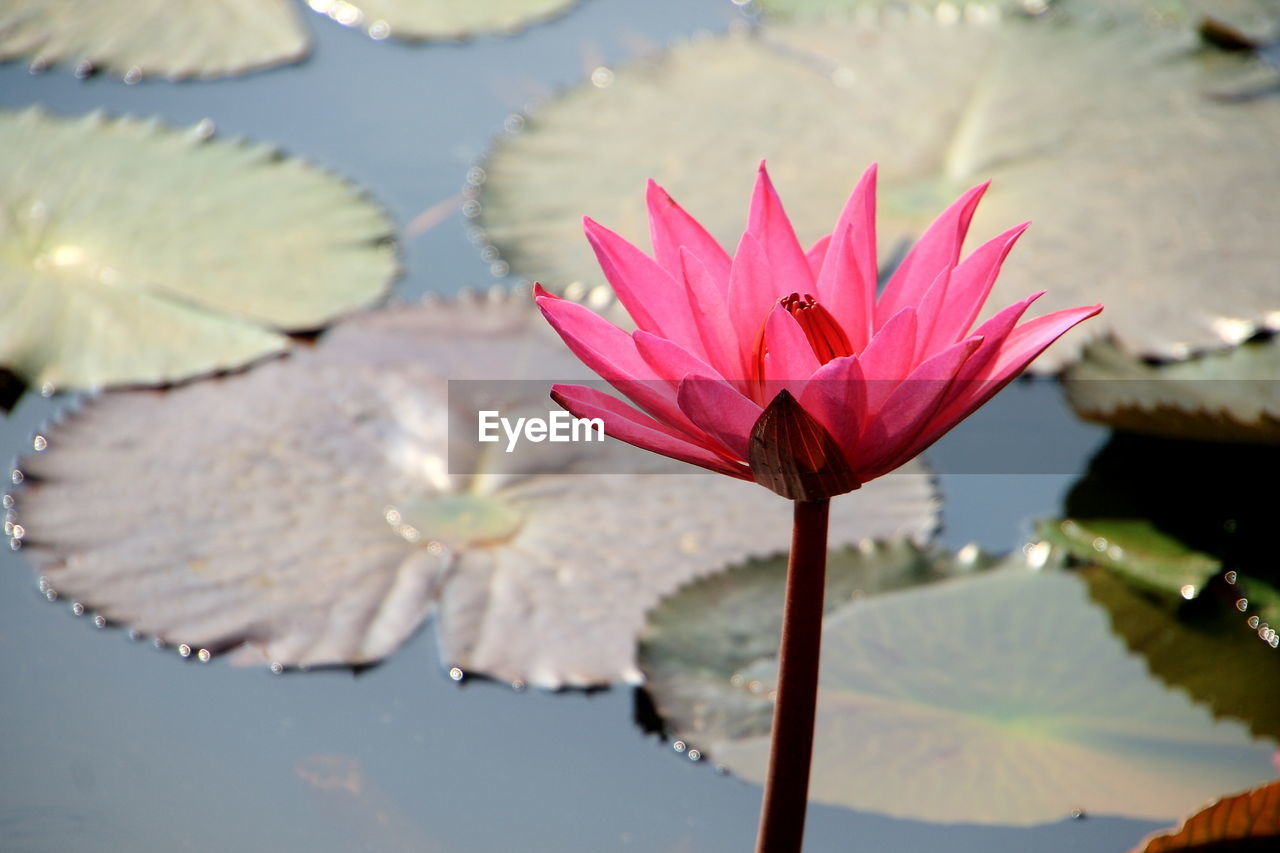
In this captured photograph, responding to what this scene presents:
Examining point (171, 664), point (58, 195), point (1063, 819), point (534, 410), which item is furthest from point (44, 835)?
point (58, 195)

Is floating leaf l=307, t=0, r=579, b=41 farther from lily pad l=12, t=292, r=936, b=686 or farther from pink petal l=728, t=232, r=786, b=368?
pink petal l=728, t=232, r=786, b=368

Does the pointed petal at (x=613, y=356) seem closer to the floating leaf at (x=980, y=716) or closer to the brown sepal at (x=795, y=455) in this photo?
the brown sepal at (x=795, y=455)

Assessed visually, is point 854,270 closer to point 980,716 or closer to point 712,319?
point 712,319

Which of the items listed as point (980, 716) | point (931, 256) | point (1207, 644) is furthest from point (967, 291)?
point (1207, 644)

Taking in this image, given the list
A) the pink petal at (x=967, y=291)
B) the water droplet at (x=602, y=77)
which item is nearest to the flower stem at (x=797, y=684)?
the pink petal at (x=967, y=291)

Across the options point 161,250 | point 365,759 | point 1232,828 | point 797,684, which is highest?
point 797,684

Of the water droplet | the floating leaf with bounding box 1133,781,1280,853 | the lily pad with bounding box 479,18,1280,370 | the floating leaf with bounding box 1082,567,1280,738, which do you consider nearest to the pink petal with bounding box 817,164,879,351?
the floating leaf with bounding box 1133,781,1280,853

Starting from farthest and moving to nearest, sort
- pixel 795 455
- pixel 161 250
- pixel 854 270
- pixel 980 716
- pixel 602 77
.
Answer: pixel 602 77 < pixel 161 250 < pixel 980 716 < pixel 854 270 < pixel 795 455

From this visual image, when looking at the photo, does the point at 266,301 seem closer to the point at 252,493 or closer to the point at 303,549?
the point at 252,493
